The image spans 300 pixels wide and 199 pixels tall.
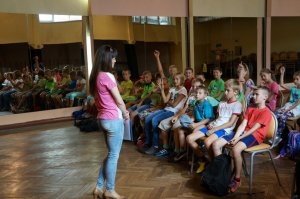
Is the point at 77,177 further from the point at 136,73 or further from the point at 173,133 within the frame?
the point at 136,73

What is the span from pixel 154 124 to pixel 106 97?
5.34ft

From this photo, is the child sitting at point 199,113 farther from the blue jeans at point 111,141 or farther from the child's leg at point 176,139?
the blue jeans at point 111,141

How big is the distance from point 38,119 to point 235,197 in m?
4.99

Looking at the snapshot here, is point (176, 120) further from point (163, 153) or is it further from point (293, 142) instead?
point (293, 142)

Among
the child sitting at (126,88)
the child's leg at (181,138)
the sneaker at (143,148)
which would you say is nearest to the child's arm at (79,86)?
the child sitting at (126,88)

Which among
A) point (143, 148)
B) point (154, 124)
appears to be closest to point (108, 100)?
point (154, 124)

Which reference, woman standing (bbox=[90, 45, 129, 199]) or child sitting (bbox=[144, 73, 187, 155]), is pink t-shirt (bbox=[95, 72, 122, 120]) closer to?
woman standing (bbox=[90, 45, 129, 199])

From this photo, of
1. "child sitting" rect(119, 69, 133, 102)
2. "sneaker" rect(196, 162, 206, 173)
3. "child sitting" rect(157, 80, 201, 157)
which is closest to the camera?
"sneaker" rect(196, 162, 206, 173)

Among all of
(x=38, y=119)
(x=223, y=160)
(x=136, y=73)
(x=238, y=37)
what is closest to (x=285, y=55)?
(x=238, y=37)

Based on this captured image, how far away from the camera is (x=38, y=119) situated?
7.00 meters

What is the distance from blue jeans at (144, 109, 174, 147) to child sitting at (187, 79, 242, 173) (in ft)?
2.71

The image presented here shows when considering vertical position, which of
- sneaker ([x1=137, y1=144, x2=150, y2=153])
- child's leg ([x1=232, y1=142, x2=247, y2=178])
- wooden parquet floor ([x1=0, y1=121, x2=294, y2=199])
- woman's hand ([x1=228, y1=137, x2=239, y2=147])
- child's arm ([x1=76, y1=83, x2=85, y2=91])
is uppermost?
child's arm ([x1=76, y1=83, x2=85, y2=91])

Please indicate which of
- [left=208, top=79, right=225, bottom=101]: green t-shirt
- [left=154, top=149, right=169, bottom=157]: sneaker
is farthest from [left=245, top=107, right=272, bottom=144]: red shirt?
[left=208, top=79, right=225, bottom=101]: green t-shirt

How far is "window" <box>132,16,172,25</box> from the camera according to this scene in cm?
758
